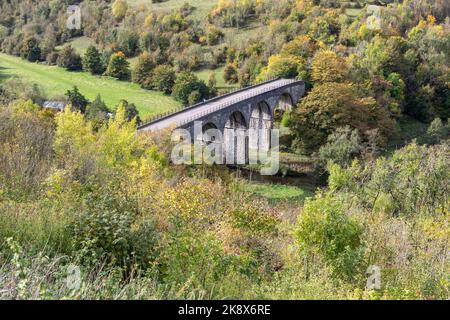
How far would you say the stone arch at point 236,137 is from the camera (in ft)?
140

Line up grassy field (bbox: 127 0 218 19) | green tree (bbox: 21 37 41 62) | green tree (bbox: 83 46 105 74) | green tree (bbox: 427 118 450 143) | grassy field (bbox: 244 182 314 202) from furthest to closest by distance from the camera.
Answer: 1. grassy field (bbox: 127 0 218 19)
2. green tree (bbox: 21 37 41 62)
3. green tree (bbox: 83 46 105 74)
4. green tree (bbox: 427 118 450 143)
5. grassy field (bbox: 244 182 314 202)

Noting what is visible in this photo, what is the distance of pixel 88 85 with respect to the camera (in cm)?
6006

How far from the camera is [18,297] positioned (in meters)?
5.39

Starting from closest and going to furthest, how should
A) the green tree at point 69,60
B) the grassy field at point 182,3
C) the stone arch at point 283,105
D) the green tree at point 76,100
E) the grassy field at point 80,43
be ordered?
1. the green tree at point 76,100
2. the stone arch at point 283,105
3. the green tree at point 69,60
4. the grassy field at point 80,43
5. the grassy field at point 182,3

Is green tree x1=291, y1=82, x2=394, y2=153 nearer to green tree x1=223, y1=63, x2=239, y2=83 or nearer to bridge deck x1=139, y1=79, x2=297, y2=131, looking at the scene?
bridge deck x1=139, y1=79, x2=297, y2=131

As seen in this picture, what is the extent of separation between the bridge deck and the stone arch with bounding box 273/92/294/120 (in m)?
1.32

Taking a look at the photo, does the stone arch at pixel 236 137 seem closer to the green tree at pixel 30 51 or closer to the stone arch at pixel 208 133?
the stone arch at pixel 208 133

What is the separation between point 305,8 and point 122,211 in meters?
67.3

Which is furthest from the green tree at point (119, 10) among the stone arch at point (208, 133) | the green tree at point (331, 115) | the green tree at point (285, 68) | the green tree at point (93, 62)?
the stone arch at point (208, 133)

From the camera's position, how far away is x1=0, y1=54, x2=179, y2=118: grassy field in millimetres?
53688

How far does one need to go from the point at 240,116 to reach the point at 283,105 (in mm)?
9372

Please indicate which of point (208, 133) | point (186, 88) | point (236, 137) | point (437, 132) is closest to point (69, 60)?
point (186, 88)

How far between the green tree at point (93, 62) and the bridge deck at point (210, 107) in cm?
2431

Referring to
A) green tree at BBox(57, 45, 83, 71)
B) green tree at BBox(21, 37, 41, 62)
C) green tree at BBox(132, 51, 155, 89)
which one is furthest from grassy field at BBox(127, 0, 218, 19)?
green tree at BBox(132, 51, 155, 89)
